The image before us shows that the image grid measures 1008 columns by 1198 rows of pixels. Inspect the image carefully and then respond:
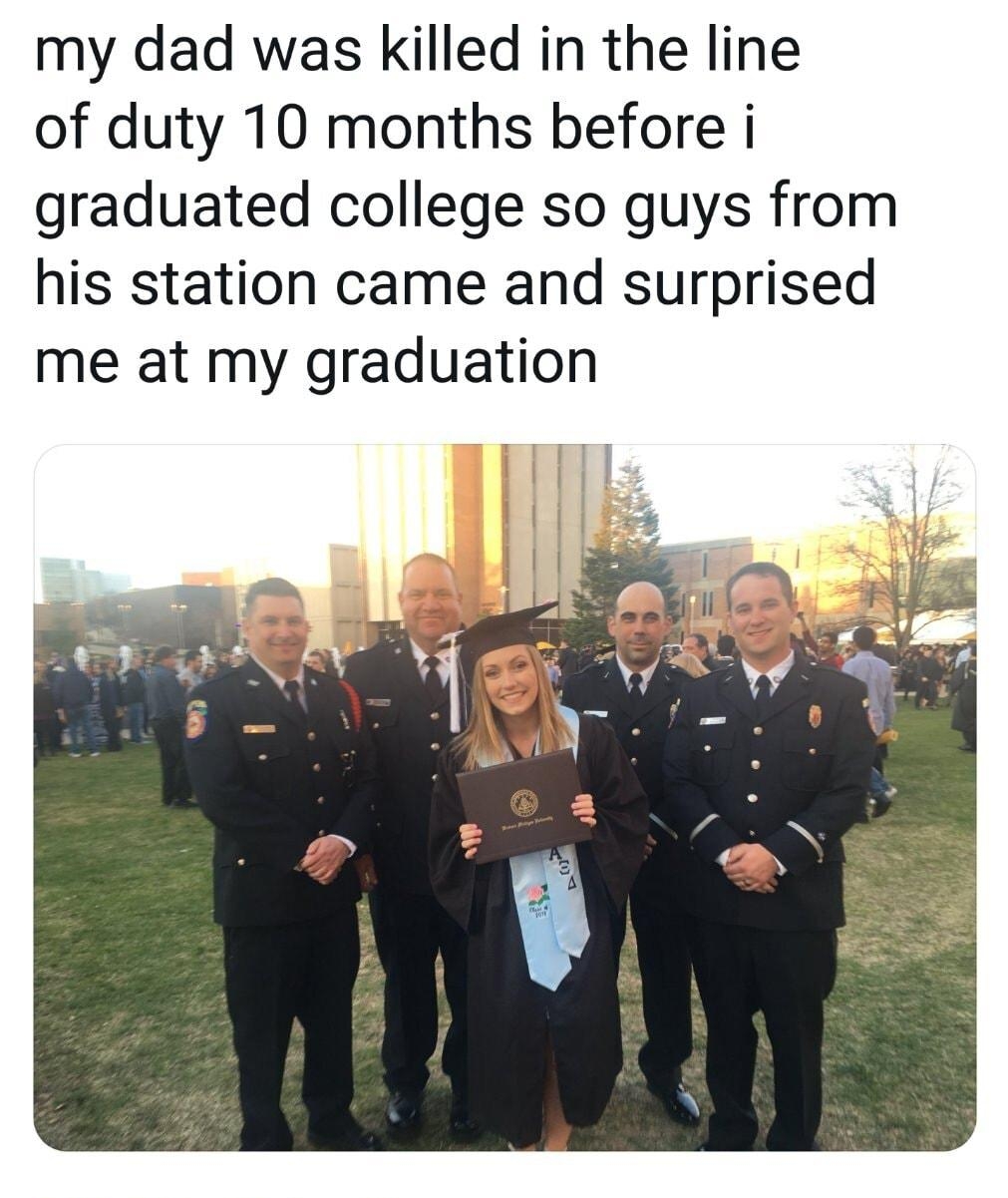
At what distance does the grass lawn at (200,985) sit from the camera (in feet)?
8.52

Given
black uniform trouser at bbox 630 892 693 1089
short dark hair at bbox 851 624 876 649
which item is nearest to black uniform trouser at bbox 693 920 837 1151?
black uniform trouser at bbox 630 892 693 1089

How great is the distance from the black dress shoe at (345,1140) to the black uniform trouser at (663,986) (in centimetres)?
97

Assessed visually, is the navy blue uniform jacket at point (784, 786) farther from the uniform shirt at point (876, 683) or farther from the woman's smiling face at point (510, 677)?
the woman's smiling face at point (510, 677)

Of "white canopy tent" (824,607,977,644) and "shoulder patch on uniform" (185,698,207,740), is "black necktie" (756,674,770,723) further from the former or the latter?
"shoulder patch on uniform" (185,698,207,740)

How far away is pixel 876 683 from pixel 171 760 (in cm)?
234

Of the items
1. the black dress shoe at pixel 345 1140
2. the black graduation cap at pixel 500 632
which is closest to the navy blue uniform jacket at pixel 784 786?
the black graduation cap at pixel 500 632

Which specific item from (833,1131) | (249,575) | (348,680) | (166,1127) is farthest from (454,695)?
(833,1131)

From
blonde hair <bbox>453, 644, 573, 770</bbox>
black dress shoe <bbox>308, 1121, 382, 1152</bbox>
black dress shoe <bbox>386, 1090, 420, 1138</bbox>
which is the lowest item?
black dress shoe <bbox>308, 1121, 382, 1152</bbox>

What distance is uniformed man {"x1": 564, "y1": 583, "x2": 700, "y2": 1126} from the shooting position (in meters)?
2.71

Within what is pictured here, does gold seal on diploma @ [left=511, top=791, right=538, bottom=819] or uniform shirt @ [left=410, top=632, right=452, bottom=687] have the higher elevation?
uniform shirt @ [left=410, top=632, right=452, bottom=687]

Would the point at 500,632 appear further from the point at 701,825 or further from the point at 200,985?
the point at 200,985

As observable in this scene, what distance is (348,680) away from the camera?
8.80ft

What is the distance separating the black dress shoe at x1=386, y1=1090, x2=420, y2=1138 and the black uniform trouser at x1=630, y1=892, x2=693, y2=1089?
31.9 inches

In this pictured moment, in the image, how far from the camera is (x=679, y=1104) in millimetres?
2715
